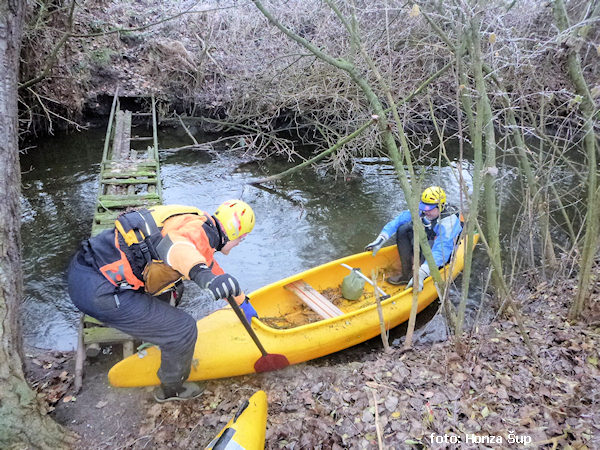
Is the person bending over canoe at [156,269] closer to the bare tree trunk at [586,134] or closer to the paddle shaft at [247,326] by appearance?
the paddle shaft at [247,326]

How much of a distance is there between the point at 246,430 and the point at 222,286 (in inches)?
43.2

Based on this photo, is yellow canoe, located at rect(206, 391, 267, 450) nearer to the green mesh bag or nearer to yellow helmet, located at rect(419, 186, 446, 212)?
the green mesh bag

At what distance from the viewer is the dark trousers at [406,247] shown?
646 cm

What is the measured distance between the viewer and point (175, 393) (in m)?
4.18

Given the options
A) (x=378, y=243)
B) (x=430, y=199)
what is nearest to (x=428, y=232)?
(x=430, y=199)

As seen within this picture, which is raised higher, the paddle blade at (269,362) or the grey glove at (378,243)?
the grey glove at (378,243)

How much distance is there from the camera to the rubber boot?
4148 mm

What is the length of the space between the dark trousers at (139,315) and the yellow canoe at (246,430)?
87 centimetres

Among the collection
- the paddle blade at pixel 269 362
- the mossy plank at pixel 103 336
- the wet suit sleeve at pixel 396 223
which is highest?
the wet suit sleeve at pixel 396 223

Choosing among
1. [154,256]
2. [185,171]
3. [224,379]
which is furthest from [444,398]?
[185,171]

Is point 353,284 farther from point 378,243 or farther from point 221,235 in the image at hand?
point 221,235

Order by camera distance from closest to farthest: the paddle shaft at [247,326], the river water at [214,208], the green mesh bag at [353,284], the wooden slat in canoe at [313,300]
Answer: the paddle shaft at [247,326], the wooden slat in canoe at [313,300], the green mesh bag at [353,284], the river water at [214,208]

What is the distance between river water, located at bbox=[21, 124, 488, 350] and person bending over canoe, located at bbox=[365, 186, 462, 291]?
2.76 ft

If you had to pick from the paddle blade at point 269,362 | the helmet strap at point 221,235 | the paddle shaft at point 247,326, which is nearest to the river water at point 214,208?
the paddle blade at point 269,362
